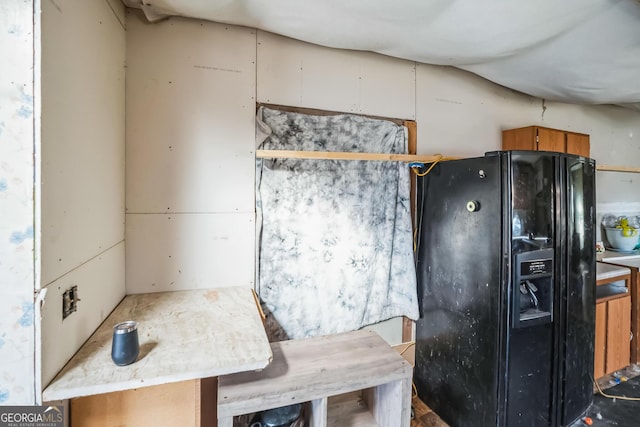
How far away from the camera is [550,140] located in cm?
242

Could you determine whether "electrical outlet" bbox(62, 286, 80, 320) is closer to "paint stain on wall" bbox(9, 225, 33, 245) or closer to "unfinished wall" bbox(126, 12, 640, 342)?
"paint stain on wall" bbox(9, 225, 33, 245)

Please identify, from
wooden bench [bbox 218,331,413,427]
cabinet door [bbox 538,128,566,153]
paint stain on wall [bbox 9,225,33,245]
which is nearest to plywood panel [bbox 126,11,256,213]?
paint stain on wall [bbox 9,225,33,245]

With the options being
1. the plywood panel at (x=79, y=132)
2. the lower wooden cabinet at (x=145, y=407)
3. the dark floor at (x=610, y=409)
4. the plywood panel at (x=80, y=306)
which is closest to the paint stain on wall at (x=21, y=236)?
the plywood panel at (x=79, y=132)

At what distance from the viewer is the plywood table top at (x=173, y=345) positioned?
0.91m

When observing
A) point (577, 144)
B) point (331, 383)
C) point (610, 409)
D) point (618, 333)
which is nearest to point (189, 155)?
point (331, 383)

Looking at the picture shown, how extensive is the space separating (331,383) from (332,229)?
0.93 meters

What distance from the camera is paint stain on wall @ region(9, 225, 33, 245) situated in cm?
83

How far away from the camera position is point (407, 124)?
2.18 m

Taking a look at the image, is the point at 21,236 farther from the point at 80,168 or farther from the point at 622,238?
the point at 622,238

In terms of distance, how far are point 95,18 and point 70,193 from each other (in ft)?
2.48

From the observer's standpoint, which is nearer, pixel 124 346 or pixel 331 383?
pixel 124 346

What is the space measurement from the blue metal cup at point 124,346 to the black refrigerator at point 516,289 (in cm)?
169

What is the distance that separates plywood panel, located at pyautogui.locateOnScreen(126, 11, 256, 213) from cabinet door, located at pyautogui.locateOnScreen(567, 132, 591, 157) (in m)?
2.67

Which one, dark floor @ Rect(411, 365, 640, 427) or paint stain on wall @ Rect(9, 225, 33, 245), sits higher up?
paint stain on wall @ Rect(9, 225, 33, 245)
